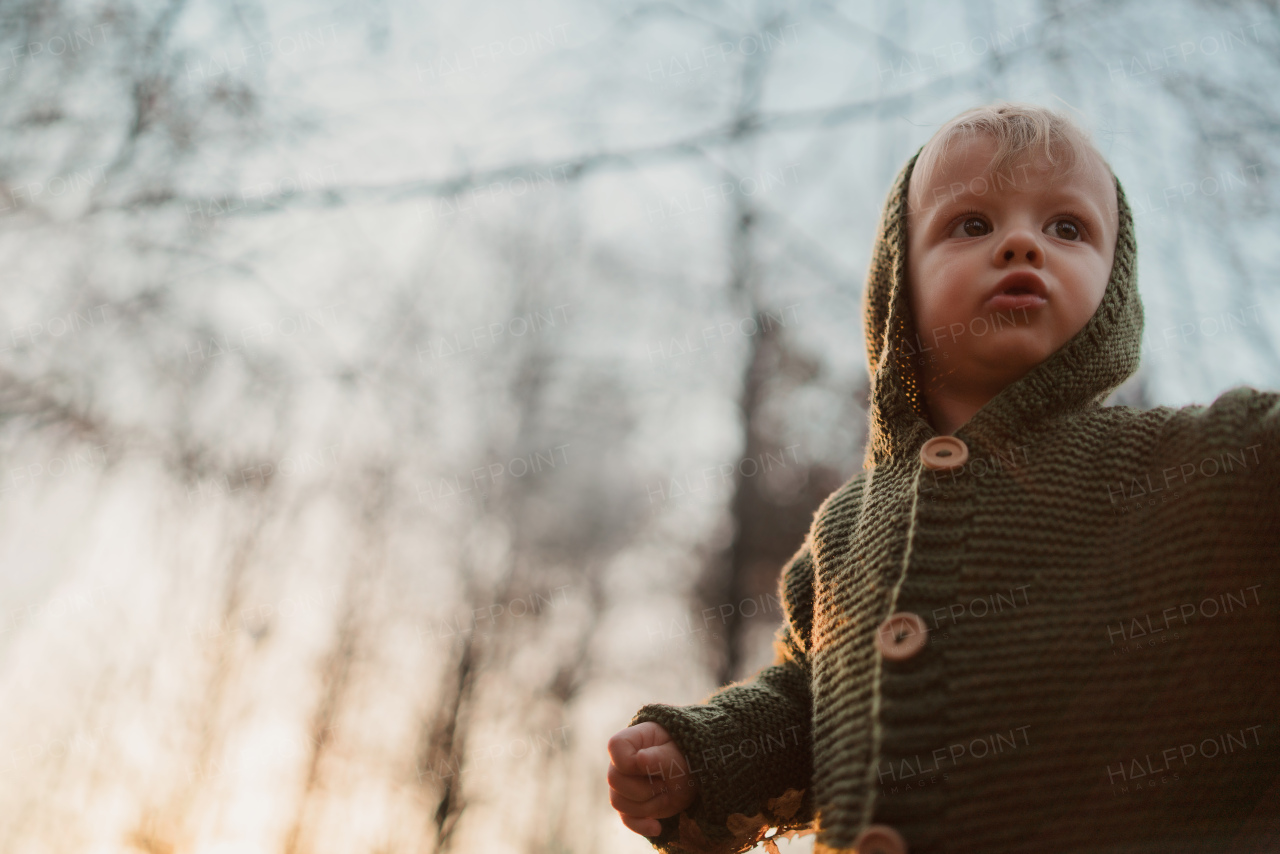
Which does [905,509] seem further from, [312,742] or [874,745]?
[312,742]

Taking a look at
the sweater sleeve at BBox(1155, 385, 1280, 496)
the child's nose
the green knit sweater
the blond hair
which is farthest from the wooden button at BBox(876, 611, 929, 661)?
the blond hair

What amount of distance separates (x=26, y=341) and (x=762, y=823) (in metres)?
1.53

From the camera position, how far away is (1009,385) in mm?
800

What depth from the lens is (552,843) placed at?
269 centimetres

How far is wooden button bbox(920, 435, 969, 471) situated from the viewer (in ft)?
2.46

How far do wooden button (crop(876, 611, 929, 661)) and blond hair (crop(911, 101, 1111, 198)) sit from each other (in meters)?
0.52

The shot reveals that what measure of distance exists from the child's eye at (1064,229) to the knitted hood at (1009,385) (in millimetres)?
69

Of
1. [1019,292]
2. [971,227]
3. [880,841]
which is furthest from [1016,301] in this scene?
[880,841]

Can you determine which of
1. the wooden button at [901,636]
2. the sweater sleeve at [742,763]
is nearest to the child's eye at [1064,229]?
the wooden button at [901,636]

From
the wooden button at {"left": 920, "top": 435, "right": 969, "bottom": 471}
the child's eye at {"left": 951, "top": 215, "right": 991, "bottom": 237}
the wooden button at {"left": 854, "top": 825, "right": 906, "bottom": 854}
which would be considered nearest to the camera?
the wooden button at {"left": 854, "top": 825, "right": 906, "bottom": 854}

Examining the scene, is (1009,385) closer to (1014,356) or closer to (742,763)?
(1014,356)

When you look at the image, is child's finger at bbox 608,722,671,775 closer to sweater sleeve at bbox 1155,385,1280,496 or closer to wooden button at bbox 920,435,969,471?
wooden button at bbox 920,435,969,471

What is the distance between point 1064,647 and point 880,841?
0.23m

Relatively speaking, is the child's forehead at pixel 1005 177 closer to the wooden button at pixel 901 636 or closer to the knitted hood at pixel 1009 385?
the knitted hood at pixel 1009 385
